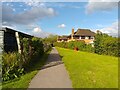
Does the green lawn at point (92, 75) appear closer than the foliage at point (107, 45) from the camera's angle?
Yes

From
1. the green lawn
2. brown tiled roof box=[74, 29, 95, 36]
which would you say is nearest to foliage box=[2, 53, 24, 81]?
the green lawn

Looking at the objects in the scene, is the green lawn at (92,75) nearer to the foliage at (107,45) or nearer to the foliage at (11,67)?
the foliage at (11,67)

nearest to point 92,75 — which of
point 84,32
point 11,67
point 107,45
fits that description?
point 11,67

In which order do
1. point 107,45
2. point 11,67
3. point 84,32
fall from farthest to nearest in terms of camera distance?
point 84,32 → point 107,45 → point 11,67

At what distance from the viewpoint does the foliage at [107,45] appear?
35.4 metres

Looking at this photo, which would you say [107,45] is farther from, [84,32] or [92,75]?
[84,32]

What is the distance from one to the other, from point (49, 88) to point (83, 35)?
78361 millimetres

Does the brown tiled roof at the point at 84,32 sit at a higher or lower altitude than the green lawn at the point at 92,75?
higher

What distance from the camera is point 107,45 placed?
121 ft

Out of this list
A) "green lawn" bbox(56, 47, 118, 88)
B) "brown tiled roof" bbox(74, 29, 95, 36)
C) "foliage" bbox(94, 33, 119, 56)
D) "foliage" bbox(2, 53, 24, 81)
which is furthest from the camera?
"brown tiled roof" bbox(74, 29, 95, 36)

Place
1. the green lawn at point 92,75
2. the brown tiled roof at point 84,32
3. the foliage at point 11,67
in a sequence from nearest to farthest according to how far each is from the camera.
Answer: the green lawn at point 92,75 → the foliage at point 11,67 → the brown tiled roof at point 84,32

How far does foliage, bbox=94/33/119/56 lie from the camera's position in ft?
116

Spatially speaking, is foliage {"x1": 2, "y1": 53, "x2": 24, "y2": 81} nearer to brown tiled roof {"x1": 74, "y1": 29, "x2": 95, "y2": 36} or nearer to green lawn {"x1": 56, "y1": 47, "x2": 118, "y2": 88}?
green lawn {"x1": 56, "y1": 47, "x2": 118, "y2": 88}

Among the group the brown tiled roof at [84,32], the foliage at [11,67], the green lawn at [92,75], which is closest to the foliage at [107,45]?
the green lawn at [92,75]
